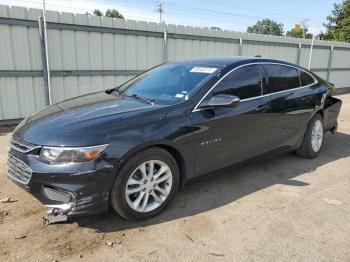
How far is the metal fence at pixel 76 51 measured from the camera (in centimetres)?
738

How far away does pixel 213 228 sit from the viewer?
11.3 feet

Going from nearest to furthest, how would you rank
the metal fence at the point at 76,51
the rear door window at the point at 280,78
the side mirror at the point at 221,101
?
the side mirror at the point at 221,101 → the rear door window at the point at 280,78 → the metal fence at the point at 76,51

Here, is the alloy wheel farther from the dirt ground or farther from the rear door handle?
the rear door handle

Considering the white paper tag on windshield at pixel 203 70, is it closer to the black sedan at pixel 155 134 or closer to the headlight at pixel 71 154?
the black sedan at pixel 155 134

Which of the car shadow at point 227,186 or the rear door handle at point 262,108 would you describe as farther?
the rear door handle at point 262,108

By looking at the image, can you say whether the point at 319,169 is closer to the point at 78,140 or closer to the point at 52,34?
the point at 78,140

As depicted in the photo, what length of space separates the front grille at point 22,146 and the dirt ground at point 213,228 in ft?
2.50

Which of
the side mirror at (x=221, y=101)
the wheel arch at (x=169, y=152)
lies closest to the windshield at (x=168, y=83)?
the side mirror at (x=221, y=101)

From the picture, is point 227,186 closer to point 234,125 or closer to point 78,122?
point 234,125

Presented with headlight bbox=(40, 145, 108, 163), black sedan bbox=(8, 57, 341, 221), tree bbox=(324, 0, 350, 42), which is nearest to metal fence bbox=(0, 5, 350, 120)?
black sedan bbox=(8, 57, 341, 221)

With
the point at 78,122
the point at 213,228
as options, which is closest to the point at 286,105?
the point at 213,228

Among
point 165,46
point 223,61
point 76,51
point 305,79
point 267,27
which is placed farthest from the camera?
point 267,27

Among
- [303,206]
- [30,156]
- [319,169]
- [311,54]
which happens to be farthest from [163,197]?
[311,54]

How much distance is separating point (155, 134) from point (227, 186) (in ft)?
4.96
